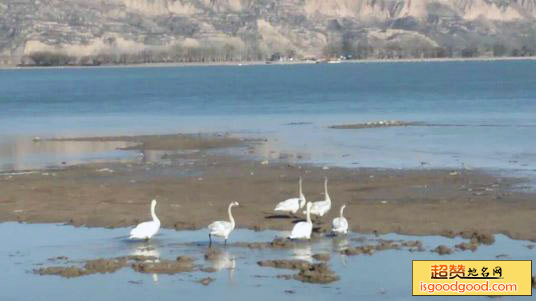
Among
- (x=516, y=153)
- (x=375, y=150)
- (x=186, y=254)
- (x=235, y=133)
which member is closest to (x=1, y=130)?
(x=235, y=133)

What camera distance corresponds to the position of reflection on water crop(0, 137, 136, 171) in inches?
1565

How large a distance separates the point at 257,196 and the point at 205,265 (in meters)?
8.57

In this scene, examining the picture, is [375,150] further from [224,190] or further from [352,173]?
[224,190]

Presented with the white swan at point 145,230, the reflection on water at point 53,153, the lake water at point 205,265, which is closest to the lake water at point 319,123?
the reflection on water at point 53,153

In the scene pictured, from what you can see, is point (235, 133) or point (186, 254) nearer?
point (186, 254)

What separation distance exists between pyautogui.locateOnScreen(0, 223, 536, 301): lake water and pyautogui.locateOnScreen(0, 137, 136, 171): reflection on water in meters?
15.1

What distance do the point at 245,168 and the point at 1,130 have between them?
26.2m

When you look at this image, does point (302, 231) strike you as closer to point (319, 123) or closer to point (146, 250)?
point (146, 250)

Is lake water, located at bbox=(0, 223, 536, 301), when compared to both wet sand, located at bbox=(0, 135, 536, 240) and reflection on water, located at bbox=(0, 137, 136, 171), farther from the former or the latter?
reflection on water, located at bbox=(0, 137, 136, 171)

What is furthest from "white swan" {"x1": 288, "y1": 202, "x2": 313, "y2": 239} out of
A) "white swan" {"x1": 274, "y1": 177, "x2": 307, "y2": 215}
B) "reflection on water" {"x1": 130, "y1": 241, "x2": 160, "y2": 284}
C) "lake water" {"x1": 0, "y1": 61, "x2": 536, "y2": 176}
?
"lake water" {"x1": 0, "y1": 61, "x2": 536, "y2": 176}

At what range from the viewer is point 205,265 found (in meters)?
21.1

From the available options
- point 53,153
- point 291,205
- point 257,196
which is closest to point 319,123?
point 53,153

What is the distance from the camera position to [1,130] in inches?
2324

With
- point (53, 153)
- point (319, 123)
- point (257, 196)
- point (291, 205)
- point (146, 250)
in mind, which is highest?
point (291, 205)
